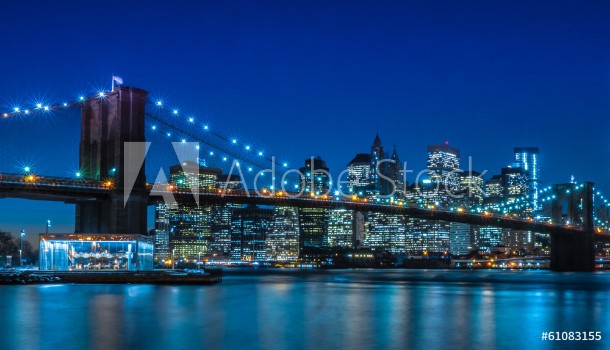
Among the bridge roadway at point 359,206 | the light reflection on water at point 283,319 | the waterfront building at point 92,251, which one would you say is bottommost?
the light reflection on water at point 283,319

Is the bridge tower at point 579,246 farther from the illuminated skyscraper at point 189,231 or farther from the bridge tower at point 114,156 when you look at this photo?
the illuminated skyscraper at point 189,231

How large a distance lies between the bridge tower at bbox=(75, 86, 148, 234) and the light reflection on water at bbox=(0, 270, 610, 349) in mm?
11995

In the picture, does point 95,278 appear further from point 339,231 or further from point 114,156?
point 339,231

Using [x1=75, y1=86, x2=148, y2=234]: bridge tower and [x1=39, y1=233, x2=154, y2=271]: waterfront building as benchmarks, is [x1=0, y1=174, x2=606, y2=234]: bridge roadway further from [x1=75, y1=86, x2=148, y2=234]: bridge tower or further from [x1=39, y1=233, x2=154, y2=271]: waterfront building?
[x1=39, y1=233, x2=154, y2=271]: waterfront building

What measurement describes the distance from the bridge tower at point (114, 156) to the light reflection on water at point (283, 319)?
11995mm

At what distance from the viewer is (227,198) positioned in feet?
233

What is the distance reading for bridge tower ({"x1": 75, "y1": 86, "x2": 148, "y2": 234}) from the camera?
56969 mm

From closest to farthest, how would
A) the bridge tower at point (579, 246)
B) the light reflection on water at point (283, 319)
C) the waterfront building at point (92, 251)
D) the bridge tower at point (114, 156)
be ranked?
1. the light reflection on water at point (283, 319)
2. the waterfront building at point (92, 251)
3. the bridge tower at point (114, 156)
4. the bridge tower at point (579, 246)

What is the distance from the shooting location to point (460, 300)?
134ft

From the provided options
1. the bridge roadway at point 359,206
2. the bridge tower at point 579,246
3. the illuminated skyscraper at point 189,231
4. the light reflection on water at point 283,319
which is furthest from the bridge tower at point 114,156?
the illuminated skyscraper at point 189,231

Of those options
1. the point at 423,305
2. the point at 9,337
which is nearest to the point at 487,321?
the point at 423,305

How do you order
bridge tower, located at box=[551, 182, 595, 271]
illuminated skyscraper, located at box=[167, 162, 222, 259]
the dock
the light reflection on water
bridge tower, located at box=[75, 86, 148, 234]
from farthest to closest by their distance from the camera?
illuminated skyscraper, located at box=[167, 162, 222, 259]
bridge tower, located at box=[551, 182, 595, 271]
bridge tower, located at box=[75, 86, 148, 234]
the dock
the light reflection on water

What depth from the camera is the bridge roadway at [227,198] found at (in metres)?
56.7

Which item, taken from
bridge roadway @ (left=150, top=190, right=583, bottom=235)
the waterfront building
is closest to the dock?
the waterfront building
